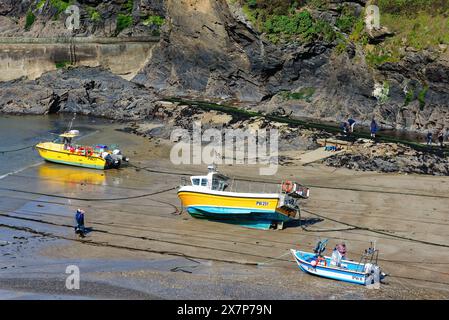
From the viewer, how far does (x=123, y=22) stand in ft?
225

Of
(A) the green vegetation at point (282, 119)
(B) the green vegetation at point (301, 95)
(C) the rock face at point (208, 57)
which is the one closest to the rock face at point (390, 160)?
(A) the green vegetation at point (282, 119)

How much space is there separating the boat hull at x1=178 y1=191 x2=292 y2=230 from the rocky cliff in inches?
832

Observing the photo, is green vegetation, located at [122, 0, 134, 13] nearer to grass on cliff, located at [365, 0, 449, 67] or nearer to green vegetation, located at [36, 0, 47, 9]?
green vegetation, located at [36, 0, 47, 9]

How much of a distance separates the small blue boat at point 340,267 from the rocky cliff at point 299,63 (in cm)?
2470

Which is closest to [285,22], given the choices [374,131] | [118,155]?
[374,131]

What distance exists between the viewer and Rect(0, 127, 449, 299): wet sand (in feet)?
79.7

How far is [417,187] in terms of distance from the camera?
36.6 m

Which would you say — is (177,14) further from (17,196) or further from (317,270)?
(317,270)

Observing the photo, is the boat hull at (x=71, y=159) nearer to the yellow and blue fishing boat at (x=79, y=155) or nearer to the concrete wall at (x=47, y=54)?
the yellow and blue fishing boat at (x=79, y=155)

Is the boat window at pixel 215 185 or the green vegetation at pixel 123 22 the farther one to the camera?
the green vegetation at pixel 123 22

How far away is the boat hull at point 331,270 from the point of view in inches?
964

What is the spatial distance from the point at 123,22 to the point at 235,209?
4122 centimetres

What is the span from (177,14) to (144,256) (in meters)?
36.9

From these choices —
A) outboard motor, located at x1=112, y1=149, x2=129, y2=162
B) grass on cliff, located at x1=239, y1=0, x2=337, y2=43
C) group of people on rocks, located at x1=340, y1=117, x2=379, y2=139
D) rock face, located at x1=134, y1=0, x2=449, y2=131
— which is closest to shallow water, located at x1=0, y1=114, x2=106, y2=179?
outboard motor, located at x1=112, y1=149, x2=129, y2=162
